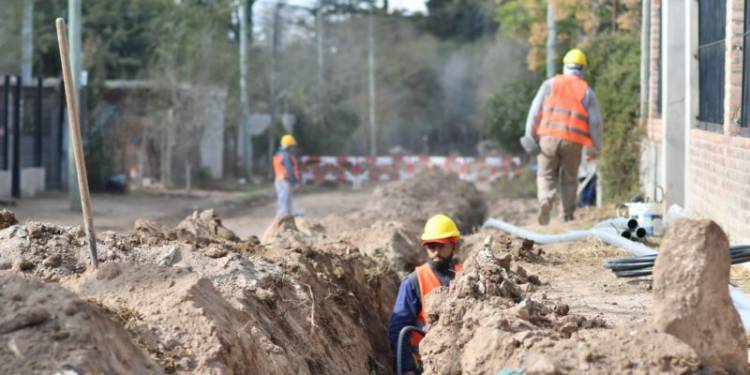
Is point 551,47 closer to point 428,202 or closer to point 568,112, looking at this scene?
point 428,202

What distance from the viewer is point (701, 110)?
1572cm

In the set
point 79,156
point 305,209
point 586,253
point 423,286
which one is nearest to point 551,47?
point 305,209

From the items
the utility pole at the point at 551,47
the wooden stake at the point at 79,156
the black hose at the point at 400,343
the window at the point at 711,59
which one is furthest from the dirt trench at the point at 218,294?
the utility pole at the point at 551,47

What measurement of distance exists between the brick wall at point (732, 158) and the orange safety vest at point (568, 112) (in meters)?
2.01

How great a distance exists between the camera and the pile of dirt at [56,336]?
6.13m

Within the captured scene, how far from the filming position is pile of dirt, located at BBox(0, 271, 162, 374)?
6129mm

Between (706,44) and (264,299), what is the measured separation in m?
7.64

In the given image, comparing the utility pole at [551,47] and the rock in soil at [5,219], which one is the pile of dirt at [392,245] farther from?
the utility pole at [551,47]

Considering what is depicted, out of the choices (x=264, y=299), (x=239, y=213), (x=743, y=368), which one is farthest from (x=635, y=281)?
(x=239, y=213)

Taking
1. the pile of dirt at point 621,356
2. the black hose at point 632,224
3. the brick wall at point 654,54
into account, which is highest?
A: the brick wall at point 654,54

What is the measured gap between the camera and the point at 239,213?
1149 inches

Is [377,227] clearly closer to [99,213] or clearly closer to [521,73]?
[99,213]

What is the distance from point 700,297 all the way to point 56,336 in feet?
9.95

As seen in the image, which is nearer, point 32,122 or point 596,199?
point 596,199
